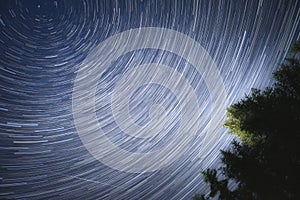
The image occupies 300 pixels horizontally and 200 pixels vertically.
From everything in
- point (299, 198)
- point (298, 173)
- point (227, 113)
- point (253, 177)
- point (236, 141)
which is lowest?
point (299, 198)

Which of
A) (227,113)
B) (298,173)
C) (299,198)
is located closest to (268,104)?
(227,113)

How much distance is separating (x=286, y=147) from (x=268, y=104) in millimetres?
814

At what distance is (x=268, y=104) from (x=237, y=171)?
4.40ft

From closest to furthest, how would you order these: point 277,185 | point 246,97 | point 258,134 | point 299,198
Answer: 1. point 299,198
2. point 277,185
3. point 258,134
4. point 246,97

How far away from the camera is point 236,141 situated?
4.52m

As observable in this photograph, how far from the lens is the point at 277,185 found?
4.05 m

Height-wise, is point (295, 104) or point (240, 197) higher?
point (295, 104)

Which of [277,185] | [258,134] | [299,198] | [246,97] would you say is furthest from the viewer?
[246,97]

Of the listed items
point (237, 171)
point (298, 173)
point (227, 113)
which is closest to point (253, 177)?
point (237, 171)

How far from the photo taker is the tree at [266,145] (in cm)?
403

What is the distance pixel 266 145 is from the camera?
421 centimetres

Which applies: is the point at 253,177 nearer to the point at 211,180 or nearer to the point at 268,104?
the point at 211,180

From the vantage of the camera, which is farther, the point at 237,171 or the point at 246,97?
the point at 246,97

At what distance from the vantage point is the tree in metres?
→ 4.03
